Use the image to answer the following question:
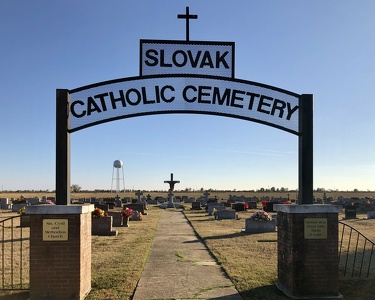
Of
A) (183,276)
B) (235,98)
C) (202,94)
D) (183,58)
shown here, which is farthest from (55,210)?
(235,98)

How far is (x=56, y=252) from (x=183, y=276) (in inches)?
118

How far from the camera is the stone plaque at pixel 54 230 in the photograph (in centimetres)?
713

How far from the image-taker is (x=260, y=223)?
1836 cm

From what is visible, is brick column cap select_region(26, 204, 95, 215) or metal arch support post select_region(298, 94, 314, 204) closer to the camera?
brick column cap select_region(26, 204, 95, 215)

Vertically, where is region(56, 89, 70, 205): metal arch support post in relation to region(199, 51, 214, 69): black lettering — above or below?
below

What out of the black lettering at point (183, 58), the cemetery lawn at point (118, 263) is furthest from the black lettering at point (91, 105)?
the cemetery lawn at point (118, 263)

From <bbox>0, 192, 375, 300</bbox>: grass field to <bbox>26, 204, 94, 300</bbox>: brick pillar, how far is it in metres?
0.58

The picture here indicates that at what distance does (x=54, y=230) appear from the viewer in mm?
7141

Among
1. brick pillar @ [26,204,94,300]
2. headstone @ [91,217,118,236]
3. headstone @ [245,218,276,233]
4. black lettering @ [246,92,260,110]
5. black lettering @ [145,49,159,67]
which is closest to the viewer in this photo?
brick pillar @ [26,204,94,300]

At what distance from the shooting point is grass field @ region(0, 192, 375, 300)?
784 cm

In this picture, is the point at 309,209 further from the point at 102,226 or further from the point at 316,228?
the point at 102,226

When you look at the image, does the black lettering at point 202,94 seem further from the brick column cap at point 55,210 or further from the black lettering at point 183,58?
the brick column cap at point 55,210

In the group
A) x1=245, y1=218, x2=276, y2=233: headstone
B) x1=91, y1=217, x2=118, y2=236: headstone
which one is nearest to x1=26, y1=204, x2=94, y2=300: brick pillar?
x1=91, y1=217, x2=118, y2=236: headstone

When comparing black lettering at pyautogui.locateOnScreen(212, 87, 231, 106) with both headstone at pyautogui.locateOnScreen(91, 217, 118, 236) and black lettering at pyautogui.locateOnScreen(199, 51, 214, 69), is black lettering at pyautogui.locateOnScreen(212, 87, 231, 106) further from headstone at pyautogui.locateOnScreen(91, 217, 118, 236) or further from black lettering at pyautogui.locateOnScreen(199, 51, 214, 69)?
headstone at pyautogui.locateOnScreen(91, 217, 118, 236)
